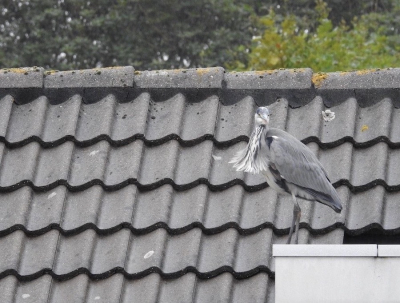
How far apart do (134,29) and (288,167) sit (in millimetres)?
18900

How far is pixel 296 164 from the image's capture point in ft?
11.7

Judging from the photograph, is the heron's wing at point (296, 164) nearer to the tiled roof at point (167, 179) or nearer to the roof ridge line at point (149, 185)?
the tiled roof at point (167, 179)

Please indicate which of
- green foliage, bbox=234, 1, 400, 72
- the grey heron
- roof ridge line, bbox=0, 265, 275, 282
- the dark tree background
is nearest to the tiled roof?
roof ridge line, bbox=0, 265, 275, 282

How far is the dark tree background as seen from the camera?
21156 mm

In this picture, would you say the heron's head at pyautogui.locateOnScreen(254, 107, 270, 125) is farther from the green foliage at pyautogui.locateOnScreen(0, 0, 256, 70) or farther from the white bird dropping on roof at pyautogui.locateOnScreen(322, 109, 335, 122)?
the green foliage at pyautogui.locateOnScreen(0, 0, 256, 70)

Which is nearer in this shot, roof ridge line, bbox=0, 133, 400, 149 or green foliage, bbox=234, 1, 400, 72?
roof ridge line, bbox=0, 133, 400, 149

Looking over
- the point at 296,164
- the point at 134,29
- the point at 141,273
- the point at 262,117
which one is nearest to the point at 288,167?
the point at 296,164

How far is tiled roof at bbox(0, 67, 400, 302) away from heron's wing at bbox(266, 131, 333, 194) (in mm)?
336

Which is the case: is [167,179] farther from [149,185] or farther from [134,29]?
[134,29]

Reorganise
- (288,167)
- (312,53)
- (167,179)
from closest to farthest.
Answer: (288,167) → (167,179) → (312,53)

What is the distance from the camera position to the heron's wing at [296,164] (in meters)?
3.55

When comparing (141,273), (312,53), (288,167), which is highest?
(312,53)

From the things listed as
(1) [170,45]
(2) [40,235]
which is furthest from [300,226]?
(1) [170,45]

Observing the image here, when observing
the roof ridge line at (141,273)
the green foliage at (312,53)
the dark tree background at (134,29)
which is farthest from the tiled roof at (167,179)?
the dark tree background at (134,29)
